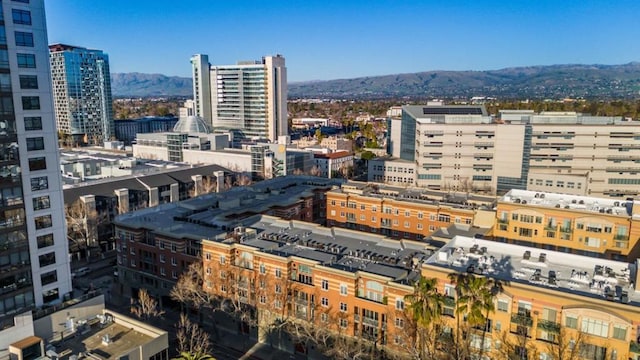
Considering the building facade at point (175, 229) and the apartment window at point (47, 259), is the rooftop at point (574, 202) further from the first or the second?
the apartment window at point (47, 259)

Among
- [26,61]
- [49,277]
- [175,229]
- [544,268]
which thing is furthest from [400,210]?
[26,61]

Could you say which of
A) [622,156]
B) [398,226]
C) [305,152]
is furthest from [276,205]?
[622,156]

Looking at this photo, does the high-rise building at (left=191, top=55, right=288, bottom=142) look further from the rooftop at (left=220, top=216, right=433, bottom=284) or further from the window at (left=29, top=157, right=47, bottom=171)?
the window at (left=29, top=157, right=47, bottom=171)

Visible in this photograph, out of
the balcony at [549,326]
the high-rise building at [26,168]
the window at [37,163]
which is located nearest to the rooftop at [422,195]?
the balcony at [549,326]

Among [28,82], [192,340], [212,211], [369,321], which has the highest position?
[28,82]

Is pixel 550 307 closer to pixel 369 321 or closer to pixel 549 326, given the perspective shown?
pixel 549 326

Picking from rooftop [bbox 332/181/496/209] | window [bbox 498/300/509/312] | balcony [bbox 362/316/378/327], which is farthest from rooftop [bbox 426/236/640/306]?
rooftop [bbox 332/181/496/209]

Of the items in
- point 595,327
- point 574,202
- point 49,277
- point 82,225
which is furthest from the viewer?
point 82,225
